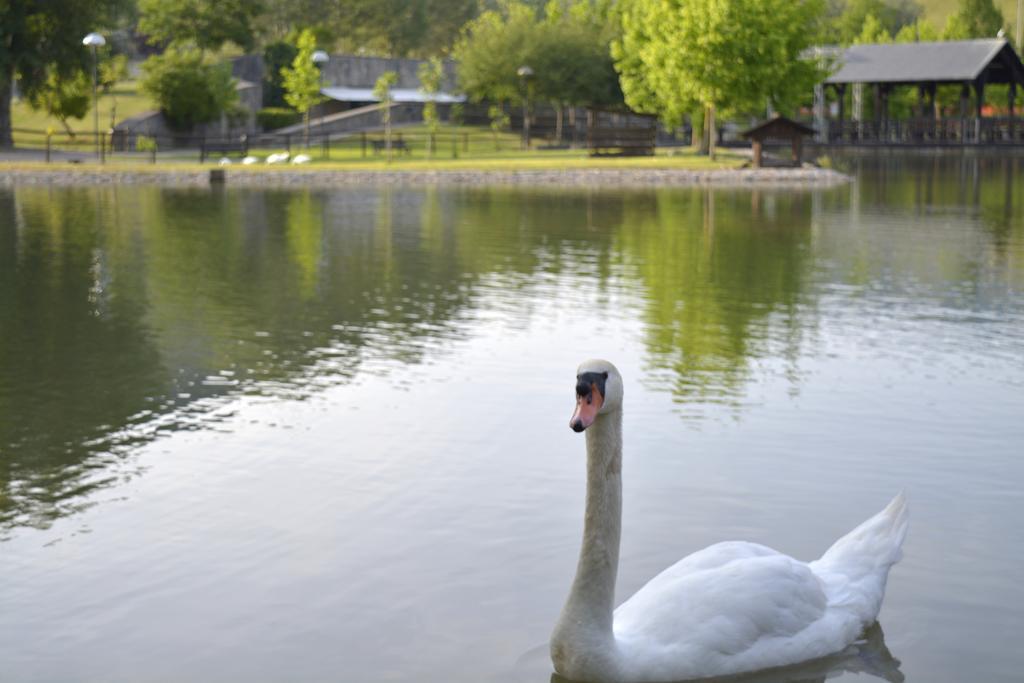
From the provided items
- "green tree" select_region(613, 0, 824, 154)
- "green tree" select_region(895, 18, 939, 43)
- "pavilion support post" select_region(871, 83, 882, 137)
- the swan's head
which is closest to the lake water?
the swan's head

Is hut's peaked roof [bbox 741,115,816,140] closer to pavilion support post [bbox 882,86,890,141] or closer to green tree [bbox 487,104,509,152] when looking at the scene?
green tree [bbox 487,104,509,152]

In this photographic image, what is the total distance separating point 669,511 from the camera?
948 cm

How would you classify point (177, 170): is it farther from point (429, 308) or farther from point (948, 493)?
point (948, 493)

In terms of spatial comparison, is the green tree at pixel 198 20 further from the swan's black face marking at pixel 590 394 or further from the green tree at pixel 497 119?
the swan's black face marking at pixel 590 394

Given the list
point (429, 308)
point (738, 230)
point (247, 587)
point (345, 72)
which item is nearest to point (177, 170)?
point (738, 230)

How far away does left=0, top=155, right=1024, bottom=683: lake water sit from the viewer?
7.50 metres

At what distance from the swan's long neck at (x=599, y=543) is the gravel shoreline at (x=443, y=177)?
43.1m

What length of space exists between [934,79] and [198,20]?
37682 millimetres

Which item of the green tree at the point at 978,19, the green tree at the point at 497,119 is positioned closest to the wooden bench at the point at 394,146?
the green tree at the point at 497,119

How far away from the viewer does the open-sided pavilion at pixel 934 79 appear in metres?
75.4

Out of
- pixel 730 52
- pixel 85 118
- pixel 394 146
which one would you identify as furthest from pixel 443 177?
pixel 85 118

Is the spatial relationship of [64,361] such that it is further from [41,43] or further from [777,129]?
[41,43]

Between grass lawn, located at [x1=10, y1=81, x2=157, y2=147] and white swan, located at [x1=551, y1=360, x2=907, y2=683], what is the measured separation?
199ft

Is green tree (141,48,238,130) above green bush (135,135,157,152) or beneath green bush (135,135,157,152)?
above
